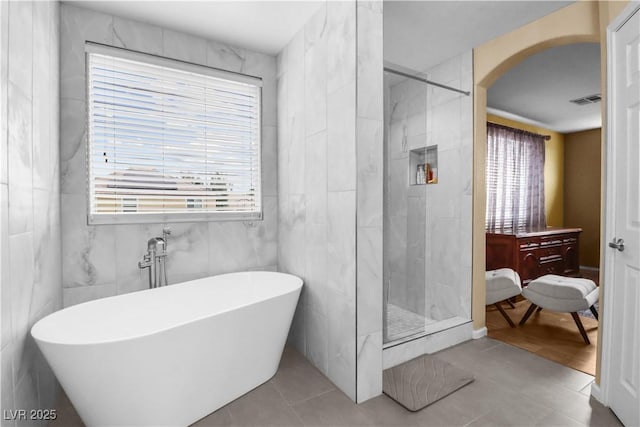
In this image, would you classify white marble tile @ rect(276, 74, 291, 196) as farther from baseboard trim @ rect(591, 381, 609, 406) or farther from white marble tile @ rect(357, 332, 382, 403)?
baseboard trim @ rect(591, 381, 609, 406)

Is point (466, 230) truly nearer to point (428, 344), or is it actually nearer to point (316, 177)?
point (428, 344)

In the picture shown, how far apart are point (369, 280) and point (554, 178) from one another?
5.87 meters

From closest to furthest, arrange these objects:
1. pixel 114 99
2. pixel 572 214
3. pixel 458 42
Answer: pixel 114 99
pixel 458 42
pixel 572 214

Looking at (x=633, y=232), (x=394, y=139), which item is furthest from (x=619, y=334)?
(x=394, y=139)

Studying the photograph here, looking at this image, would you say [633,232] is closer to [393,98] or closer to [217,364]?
[393,98]

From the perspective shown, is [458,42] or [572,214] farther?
[572,214]

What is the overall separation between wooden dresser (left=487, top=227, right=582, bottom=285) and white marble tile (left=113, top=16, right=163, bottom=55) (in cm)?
422

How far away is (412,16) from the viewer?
2.33 metres

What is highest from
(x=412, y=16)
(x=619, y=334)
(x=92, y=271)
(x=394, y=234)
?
(x=412, y=16)

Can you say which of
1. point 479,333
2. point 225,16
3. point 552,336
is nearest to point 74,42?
point 225,16

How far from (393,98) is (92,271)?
2408mm

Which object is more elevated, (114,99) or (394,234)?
(114,99)

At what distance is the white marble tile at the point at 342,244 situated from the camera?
1922 millimetres

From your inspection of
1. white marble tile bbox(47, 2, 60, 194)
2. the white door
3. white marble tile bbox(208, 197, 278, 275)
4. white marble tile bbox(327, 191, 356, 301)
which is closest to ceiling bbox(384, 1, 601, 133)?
the white door
